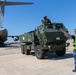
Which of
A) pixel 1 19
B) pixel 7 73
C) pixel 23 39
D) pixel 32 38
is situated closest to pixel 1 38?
pixel 1 19

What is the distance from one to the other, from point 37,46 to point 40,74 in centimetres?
613

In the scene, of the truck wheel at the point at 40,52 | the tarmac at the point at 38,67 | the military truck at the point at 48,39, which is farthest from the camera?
the truck wheel at the point at 40,52

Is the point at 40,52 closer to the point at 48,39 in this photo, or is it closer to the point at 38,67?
the point at 48,39

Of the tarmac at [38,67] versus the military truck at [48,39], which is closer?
the tarmac at [38,67]

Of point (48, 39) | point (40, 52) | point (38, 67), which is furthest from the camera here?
point (40, 52)

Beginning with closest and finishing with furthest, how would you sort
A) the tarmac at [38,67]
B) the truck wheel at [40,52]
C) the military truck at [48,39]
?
the tarmac at [38,67], the military truck at [48,39], the truck wheel at [40,52]

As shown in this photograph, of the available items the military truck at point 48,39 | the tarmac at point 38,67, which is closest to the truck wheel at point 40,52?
the military truck at point 48,39

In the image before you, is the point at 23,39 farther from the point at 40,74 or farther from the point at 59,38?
the point at 40,74

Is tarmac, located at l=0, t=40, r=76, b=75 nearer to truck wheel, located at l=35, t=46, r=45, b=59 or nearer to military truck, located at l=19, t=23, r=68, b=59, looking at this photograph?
truck wheel, located at l=35, t=46, r=45, b=59

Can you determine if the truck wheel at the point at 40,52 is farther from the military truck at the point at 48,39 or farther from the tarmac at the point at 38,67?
the tarmac at the point at 38,67

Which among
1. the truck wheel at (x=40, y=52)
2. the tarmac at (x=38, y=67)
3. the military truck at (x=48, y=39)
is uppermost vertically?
Answer: the military truck at (x=48, y=39)

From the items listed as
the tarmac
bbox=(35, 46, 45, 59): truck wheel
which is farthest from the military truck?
the tarmac

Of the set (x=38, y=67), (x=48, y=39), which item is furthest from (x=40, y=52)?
(x=38, y=67)

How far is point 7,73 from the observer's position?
996cm
